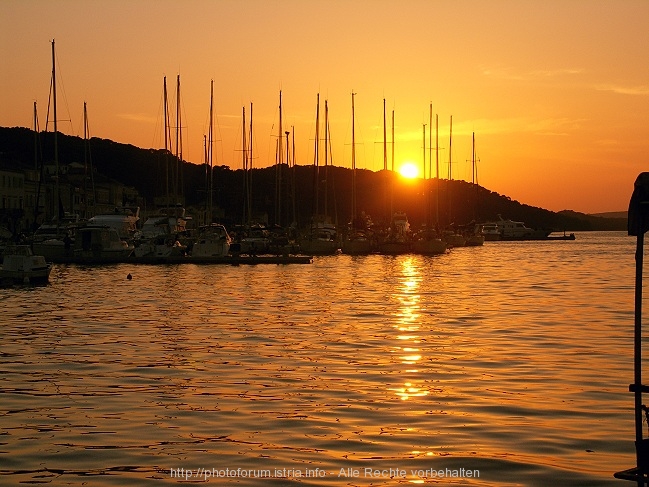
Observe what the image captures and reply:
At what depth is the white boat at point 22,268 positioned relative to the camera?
184 feet

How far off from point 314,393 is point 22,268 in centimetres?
3893

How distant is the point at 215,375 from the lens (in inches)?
947

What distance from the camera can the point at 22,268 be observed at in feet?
185

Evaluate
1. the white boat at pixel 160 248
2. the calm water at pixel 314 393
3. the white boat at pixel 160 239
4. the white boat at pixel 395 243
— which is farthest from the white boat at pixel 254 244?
the calm water at pixel 314 393

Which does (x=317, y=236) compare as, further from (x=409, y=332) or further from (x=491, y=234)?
(x=491, y=234)

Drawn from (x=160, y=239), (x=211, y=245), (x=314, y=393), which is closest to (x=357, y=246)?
(x=211, y=245)

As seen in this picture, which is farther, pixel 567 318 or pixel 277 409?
pixel 567 318

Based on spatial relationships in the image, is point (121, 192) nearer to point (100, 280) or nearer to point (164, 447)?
point (100, 280)

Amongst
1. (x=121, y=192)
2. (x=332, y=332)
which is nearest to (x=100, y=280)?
(x=332, y=332)

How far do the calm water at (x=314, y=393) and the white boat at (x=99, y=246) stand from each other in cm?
3815

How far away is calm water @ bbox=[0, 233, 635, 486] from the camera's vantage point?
15469mm

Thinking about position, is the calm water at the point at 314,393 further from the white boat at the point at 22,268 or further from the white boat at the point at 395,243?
the white boat at the point at 395,243

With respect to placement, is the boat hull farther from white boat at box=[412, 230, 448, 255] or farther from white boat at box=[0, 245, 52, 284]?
white boat at box=[0, 245, 52, 284]

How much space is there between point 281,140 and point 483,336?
8115 centimetres
